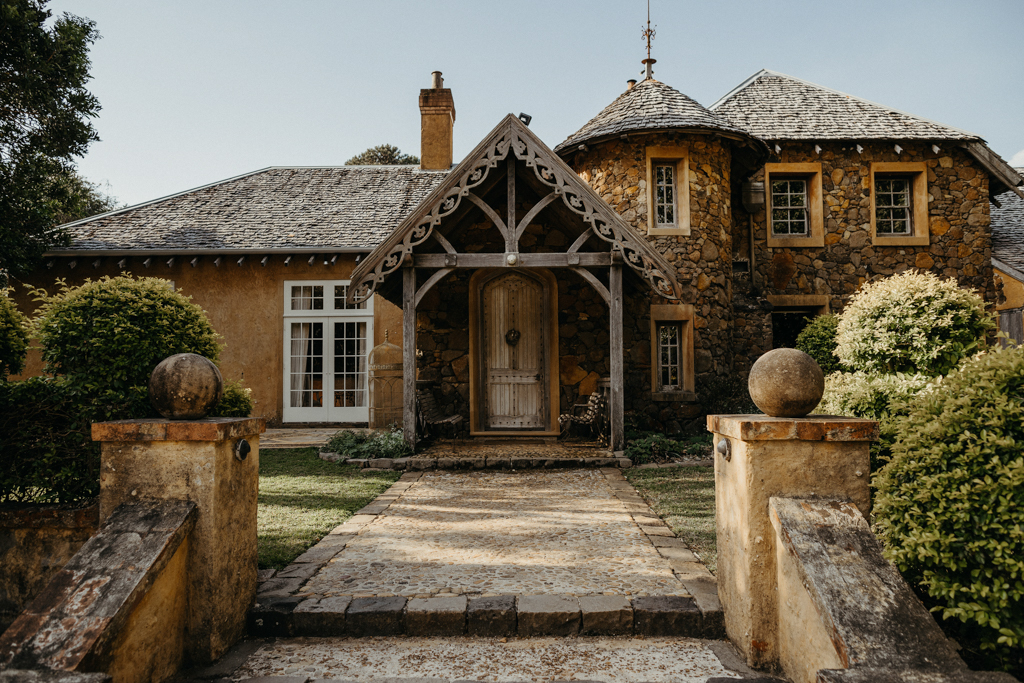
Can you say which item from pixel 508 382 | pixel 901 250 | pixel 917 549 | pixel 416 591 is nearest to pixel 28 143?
pixel 508 382

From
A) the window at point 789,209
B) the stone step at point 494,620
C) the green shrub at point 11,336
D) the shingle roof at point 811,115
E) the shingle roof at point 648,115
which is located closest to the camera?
the stone step at point 494,620

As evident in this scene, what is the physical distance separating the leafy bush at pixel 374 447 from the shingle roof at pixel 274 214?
442 cm

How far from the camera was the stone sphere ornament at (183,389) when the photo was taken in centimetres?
296

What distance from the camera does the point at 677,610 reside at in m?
3.09

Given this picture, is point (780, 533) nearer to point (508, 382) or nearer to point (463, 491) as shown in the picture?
point (463, 491)

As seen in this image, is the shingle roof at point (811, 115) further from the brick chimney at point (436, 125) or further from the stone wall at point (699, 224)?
the brick chimney at point (436, 125)

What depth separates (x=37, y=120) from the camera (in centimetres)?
1127

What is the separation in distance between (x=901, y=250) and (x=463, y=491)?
404 inches

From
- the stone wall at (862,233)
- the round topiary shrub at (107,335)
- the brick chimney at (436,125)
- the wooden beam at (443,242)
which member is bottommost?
the round topiary shrub at (107,335)

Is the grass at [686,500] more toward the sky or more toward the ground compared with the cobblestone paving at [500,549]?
more toward the sky

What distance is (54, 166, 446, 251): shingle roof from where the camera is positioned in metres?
11.9

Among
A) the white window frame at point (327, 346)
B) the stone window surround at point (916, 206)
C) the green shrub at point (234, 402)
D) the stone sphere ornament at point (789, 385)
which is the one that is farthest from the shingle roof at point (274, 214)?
the stone sphere ornament at point (789, 385)

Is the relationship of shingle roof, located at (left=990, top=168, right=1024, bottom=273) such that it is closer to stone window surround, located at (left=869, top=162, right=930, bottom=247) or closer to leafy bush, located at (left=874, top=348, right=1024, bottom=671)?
stone window surround, located at (left=869, top=162, right=930, bottom=247)

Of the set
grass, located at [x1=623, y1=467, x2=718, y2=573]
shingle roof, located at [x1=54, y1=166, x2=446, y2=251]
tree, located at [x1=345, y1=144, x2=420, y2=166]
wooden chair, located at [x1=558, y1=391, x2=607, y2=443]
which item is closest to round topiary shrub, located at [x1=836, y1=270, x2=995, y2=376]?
grass, located at [x1=623, y1=467, x2=718, y2=573]
